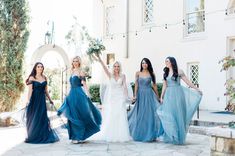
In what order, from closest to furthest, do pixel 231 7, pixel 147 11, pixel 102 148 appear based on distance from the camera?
pixel 102 148 → pixel 231 7 → pixel 147 11

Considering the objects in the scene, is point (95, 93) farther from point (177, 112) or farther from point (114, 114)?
point (177, 112)

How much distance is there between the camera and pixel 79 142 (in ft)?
22.4

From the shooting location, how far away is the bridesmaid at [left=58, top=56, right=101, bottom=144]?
6695 millimetres

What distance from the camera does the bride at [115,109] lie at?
23.1 ft

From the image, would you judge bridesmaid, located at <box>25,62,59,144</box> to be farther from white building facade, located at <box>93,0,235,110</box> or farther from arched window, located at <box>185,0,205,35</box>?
arched window, located at <box>185,0,205,35</box>

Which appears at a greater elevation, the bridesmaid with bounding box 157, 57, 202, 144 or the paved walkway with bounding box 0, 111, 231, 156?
the bridesmaid with bounding box 157, 57, 202, 144

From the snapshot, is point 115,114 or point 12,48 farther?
point 12,48

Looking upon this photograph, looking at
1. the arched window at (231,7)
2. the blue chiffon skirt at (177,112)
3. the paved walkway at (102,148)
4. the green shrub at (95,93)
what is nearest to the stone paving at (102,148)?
the paved walkway at (102,148)

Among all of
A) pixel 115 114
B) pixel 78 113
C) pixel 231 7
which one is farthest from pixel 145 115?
pixel 231 7

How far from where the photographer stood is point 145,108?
285 inches

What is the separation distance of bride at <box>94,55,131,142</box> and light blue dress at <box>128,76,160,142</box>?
0.74 feet

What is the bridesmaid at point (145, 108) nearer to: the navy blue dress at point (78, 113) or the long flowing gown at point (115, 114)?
the long flowing gown at point (115, 114)

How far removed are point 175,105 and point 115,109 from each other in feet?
4.18

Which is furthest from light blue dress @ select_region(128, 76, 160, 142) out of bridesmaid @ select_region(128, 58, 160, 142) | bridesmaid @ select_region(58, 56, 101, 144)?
bridesmaid @ select_region(58, 56, 101, 144)
